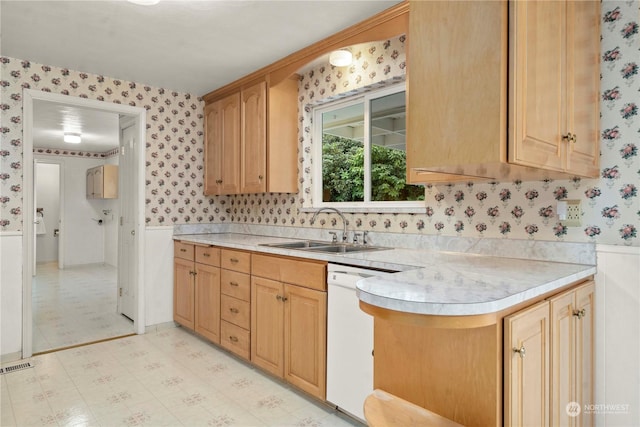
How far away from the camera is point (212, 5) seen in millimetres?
2230

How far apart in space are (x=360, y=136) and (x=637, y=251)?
6.18ft

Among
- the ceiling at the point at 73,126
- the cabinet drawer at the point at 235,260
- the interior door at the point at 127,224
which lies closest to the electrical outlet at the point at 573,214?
the cabinet drawer at the point at 235,260

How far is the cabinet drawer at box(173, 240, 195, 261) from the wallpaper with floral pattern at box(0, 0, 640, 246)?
0.87ft

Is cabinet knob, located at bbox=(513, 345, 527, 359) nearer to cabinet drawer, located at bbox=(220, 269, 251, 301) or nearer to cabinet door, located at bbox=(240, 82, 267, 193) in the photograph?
cabinet drawer, located at bbox=(220, 269, 251, 301)

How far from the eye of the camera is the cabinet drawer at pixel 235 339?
2.76 m

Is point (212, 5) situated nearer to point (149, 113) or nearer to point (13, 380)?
point (149, 113)

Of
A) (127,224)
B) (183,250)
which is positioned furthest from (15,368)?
(127,224)

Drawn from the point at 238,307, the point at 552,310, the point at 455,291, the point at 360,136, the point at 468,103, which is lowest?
the point at 238,307

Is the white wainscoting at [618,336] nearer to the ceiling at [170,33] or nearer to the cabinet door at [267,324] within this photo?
the cabinet door at [267,324]

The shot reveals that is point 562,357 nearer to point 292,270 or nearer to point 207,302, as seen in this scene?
point 292,270

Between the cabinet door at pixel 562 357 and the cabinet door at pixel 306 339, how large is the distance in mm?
1131

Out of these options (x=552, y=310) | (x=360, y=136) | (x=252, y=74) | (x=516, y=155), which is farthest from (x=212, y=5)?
(x=552, y=310)

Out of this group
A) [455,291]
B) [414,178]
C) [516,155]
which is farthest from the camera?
[414,178]

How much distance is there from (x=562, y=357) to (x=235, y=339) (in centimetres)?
214
